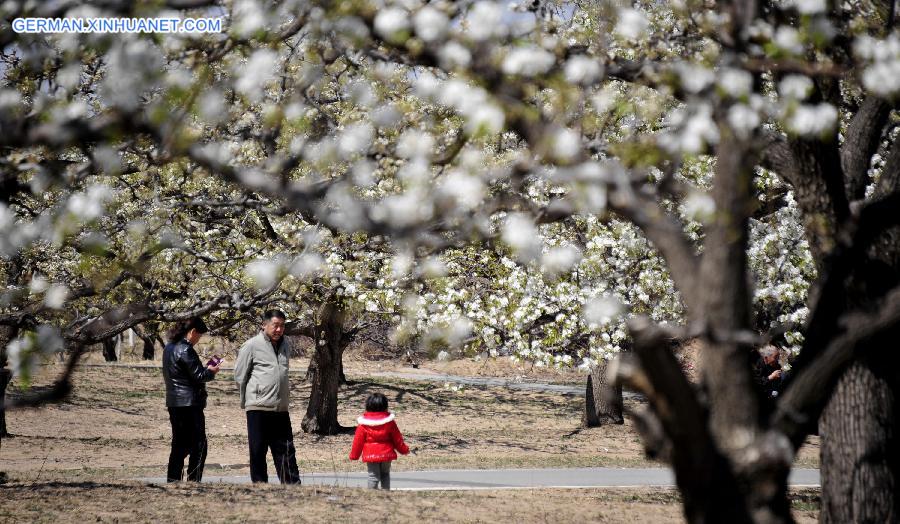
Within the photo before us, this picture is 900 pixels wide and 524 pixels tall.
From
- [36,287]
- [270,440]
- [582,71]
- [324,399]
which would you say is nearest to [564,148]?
[582,71]

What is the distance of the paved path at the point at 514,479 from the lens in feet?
35.8

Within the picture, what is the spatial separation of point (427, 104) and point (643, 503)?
4468 mm

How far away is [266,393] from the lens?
916 centimetres

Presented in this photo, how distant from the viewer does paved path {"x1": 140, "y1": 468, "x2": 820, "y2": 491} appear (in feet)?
35.8

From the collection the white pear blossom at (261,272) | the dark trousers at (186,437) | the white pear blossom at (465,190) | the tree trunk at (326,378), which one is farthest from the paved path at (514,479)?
the white pear blossom at (465,190)

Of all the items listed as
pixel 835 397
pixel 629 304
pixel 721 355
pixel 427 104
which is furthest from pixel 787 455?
pixel 629 304

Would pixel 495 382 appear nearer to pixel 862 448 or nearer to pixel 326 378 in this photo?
pixel 326 378

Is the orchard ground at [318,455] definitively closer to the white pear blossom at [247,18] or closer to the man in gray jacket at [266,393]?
the man in gray jacket at [266,393]

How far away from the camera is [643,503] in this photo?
9.30 metres

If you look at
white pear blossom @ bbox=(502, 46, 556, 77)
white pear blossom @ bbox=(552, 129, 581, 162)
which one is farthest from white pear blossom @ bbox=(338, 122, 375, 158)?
white pear blossom @ bbox=(552, 129, 581, 162)

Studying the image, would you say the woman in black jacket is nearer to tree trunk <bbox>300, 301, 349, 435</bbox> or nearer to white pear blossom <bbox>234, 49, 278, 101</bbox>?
white pear blossom <bbox>234, 49, 278, 101</bbox>

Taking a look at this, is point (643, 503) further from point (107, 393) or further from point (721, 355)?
point (107, 393)

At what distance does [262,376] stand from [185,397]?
101 centimetres

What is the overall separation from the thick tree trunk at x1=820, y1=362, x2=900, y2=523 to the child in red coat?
4.48 meters
